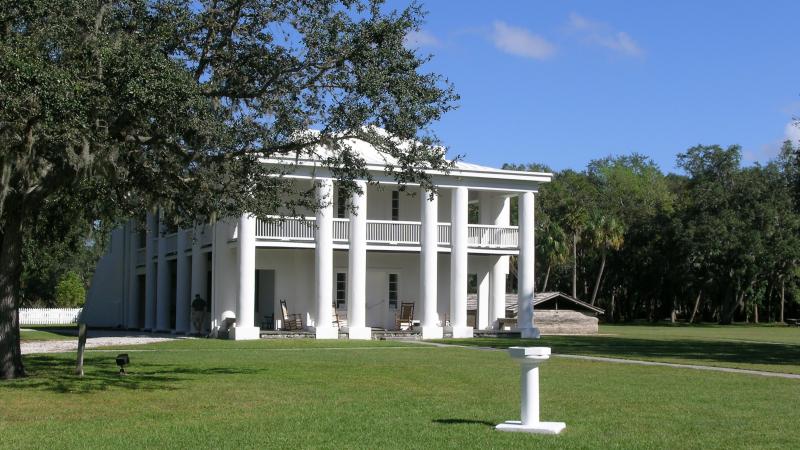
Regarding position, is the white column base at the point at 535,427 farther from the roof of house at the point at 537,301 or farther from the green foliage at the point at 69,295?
the green foliage at the point at 69,295

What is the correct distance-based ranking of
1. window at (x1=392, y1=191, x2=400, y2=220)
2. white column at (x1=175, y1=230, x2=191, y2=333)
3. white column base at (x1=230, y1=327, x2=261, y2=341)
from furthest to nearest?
1. window at (x1=392, y1=191, x2=400, y2=220)
2. white column at (x1=175, y1=230, x2=191, y2=333)
3. white column base at (x1=230, y1=327, x2=261, y2=341)

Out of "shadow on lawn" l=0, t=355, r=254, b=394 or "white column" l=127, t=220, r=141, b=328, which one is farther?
"white column" l=127, t=220, r=141, b=328

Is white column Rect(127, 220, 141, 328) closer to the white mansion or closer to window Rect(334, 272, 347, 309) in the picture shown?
the white mansion

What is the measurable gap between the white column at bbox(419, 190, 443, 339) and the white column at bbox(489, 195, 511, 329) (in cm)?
454

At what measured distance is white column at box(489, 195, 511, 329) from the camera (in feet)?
138

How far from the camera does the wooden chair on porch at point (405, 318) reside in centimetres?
3903

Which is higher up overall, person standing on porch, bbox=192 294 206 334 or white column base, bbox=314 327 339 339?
person standing on porch, bbox=192 294 206 334

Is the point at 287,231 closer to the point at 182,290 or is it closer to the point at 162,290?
the point at 182,290

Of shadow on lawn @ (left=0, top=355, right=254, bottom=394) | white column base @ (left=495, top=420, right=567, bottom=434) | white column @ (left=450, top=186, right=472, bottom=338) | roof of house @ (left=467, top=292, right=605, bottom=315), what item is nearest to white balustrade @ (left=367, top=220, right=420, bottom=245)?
white column @ (left=450, top=186, right=472, bottom=338)

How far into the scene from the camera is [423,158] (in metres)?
19.4

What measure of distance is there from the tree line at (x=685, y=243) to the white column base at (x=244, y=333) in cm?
3317

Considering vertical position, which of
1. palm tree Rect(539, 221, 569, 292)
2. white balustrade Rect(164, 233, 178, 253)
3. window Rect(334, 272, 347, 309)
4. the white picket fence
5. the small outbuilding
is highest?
palm tree Rect(539, 221, 569, 292)

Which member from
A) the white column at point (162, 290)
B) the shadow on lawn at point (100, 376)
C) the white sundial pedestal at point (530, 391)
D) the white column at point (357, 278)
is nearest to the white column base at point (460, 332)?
the white column at point (357, 278)

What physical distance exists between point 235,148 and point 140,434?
25.4 ft
